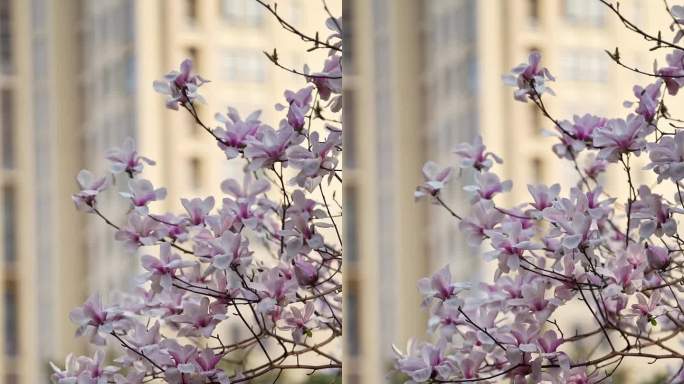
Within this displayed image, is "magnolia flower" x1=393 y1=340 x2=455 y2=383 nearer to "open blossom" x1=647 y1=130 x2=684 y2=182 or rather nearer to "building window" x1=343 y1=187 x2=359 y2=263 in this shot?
"open blossom" x1=647 y1=130 x2=684 y2=182

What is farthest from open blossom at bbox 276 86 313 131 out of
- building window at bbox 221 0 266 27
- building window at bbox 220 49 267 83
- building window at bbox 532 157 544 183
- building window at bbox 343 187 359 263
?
building window at bbox 343 187 359 263

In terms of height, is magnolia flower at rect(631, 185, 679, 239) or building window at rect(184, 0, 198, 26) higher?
building window at rect(184, 0, 198, 26)

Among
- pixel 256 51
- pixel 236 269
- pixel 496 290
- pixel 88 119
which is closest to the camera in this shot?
pixel 236 269

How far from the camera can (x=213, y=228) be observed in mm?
910

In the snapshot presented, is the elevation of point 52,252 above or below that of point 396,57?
below

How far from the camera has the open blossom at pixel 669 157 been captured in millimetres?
828

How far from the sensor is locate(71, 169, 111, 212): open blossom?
0.94m

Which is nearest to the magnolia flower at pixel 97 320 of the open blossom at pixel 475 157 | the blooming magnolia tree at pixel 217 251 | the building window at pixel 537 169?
the blooming magnolia tree at pixel 217 251

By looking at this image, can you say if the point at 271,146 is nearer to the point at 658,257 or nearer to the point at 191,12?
the point at 658,257

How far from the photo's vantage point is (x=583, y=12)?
7582 mm

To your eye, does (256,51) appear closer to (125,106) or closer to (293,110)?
(125,106)

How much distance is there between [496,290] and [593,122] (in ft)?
0.58

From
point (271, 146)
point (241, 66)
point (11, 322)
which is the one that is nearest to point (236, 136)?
point (271, 146)

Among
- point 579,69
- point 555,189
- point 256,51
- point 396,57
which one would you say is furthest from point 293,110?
point 396,57
